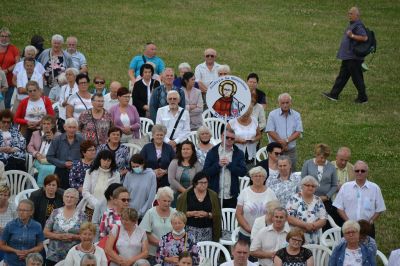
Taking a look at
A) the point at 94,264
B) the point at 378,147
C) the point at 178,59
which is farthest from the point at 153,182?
the point at 178,59

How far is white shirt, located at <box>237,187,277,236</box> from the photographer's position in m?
16.7

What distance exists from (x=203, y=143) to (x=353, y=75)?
8208 mm

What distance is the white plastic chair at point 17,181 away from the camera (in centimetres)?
1820

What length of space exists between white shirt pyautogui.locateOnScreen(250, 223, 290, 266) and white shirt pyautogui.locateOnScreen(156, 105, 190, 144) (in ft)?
12.7

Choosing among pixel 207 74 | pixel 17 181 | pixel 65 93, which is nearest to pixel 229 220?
pixel 17 181

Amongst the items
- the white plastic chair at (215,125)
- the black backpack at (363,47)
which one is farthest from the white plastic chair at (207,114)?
the black backpack at (363,47)

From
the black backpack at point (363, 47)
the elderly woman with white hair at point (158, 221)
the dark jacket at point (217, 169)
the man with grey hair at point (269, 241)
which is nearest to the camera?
the man with grey hair at point (269, 241)

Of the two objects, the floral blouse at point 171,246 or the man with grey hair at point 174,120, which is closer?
the floral blouse at point 171,246

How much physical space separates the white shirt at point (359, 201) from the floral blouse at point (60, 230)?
3670 mm

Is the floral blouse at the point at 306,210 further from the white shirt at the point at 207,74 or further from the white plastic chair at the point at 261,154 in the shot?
the white shirt at the point at 207,74

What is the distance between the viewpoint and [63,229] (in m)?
16.1

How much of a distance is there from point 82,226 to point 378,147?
949cm

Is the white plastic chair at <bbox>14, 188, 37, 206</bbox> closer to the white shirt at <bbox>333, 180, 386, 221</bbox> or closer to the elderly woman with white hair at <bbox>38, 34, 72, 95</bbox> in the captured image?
the white shirt at <bbox>333, 180, 386, 221</bbox>

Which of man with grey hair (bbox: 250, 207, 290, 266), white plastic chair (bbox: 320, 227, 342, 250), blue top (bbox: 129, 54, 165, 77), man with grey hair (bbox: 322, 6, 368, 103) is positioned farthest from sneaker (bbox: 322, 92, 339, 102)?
man with grey hair (bbox: 250, 207, 290, 266)
